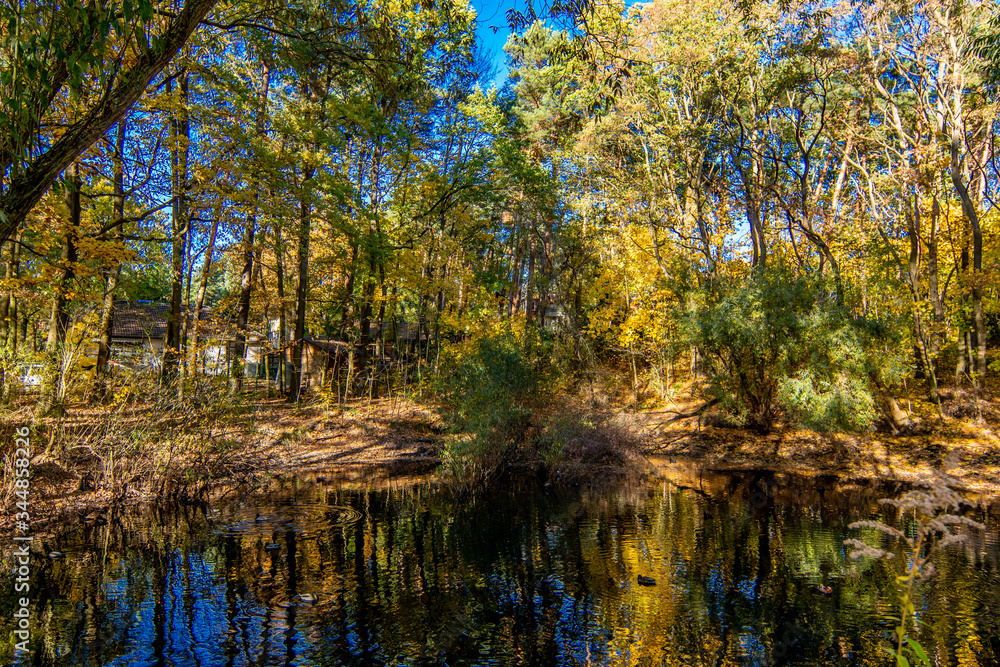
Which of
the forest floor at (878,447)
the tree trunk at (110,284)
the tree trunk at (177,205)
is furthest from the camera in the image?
the forest floor at (878,447)

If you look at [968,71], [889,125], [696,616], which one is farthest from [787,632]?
[889,125]

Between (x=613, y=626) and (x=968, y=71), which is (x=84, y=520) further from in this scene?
(x=968, y=71)

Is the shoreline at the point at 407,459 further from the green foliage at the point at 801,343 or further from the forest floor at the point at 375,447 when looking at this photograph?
the green foliage at the point at 801,343

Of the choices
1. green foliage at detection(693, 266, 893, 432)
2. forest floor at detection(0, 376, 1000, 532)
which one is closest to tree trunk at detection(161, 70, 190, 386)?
forest floor at detection(0, 376, 1000, 532)

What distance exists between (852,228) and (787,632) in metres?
21.6

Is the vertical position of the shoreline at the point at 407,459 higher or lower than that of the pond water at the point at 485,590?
higher

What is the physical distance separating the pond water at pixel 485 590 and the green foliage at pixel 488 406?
1.79 metres

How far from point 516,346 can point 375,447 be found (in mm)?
7056

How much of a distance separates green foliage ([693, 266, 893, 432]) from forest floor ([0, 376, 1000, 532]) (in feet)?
5.52

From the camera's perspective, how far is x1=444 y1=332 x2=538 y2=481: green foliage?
46.8 feet

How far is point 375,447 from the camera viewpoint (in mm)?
20109

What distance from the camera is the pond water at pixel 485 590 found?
637cm
